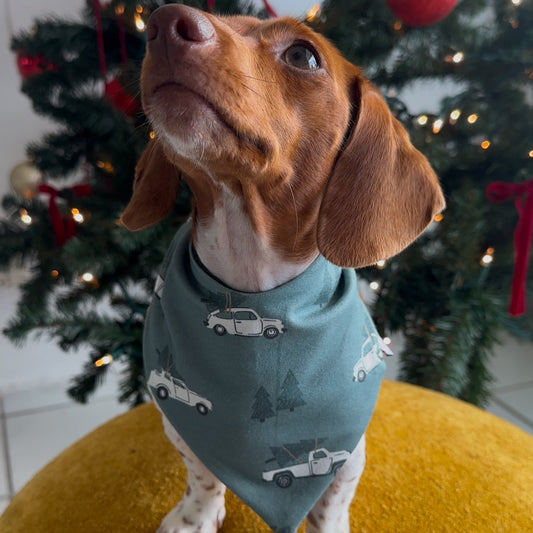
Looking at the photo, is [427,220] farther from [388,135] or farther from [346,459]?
[346,459]

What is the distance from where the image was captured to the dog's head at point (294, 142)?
60 cm

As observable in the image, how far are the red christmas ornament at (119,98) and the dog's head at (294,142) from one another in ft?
1.80

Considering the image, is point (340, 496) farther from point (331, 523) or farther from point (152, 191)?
point (152, 191)

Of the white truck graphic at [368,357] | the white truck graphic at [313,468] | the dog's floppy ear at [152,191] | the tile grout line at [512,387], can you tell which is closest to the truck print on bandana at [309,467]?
the white truck graphic at [313,468]

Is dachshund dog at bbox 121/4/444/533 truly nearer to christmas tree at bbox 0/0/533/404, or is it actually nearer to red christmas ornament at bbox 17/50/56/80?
christmas tree at bbox 0/0/533/404

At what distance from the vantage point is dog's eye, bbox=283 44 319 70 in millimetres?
707

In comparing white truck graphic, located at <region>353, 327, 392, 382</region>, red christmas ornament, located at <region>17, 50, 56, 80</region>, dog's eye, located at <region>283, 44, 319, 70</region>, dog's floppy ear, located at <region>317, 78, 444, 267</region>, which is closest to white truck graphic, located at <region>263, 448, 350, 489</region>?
white truck graphic, located at <region>353, 327, 392, 382</region>

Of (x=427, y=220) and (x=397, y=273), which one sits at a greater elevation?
(x=427, y=220)

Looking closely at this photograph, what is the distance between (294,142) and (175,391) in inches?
17.2

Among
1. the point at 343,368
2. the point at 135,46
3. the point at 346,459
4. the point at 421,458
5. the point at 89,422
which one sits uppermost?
the point at 135,46

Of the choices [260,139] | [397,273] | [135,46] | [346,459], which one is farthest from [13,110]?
[346,459]

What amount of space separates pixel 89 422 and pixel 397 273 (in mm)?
1297

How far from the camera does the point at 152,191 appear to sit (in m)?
0.87

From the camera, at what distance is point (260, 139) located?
2.09 feet
